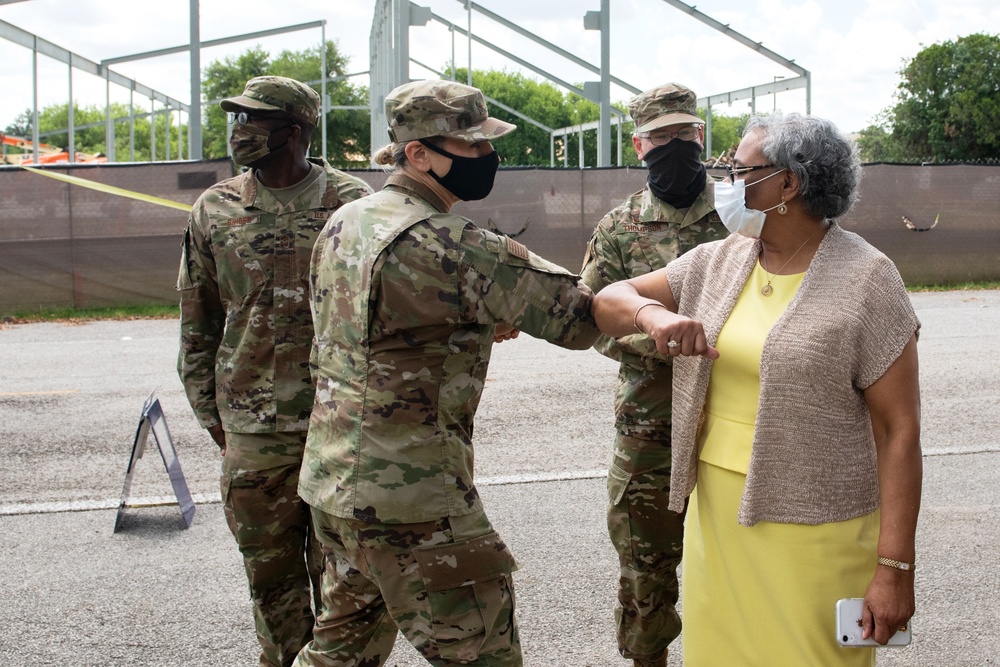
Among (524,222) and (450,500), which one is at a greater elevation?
(524,222)

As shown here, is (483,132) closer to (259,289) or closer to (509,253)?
(509,253)

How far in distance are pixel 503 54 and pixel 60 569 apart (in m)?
21.3

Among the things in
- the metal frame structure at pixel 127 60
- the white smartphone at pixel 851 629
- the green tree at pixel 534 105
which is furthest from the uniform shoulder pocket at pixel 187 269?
the green tree at pixel 534 105

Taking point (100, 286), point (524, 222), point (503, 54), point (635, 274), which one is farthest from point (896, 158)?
point (635, 274)

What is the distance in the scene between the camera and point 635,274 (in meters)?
3.98

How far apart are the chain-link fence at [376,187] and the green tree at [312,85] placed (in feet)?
119

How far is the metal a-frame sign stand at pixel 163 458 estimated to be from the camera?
545 cm

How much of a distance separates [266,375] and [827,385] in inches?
78.5

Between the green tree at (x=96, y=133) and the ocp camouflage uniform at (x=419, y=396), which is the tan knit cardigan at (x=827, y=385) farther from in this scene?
the green tree at (x=96, y=133)

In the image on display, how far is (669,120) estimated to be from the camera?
12.9ft

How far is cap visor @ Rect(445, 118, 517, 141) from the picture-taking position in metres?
2.74

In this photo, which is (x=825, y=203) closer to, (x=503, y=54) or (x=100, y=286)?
Result: (x=100, y=286)

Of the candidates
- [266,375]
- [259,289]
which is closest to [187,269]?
[259,289]

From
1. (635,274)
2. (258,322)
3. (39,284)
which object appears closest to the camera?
(258,322)
